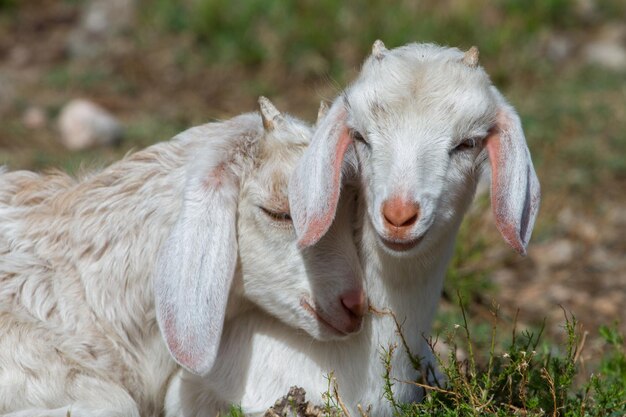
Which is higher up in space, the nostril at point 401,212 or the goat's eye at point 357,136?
the goat's eye at point 357,136

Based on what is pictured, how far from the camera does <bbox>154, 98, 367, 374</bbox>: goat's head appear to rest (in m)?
3.75

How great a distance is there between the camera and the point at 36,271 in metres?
4.17

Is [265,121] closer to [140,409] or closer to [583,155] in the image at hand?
[140,409]

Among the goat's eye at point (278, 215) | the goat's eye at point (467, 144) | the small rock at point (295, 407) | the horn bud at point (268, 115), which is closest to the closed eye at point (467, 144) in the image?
the goat's eye at point (467, 144)

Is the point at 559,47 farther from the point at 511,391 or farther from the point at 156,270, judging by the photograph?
the point at 156,270

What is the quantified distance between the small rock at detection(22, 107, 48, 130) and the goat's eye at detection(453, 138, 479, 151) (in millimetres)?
5402

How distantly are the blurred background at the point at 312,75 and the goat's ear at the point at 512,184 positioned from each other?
9.56 feet

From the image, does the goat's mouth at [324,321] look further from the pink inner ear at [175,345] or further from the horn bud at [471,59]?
the horn bud at [471,59]

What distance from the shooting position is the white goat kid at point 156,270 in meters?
3.79

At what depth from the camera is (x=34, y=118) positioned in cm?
845

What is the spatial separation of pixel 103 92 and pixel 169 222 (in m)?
5.28

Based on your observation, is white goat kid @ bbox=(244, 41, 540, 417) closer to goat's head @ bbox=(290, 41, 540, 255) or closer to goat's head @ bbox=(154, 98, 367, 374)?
goat's head @ bbox=(290, 41, 540, 255)

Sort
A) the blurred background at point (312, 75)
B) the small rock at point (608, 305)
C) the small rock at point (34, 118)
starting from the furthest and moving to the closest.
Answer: the small rock at point (34, 118) → the blurred background at point (312, 75) → the small rock at point (608, 305)

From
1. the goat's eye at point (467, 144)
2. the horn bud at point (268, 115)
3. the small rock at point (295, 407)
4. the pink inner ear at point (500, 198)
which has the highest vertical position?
the horn bud at point (268, 115)
